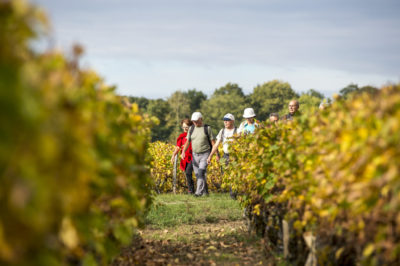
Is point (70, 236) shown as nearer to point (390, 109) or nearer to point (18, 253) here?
point (18, 253)

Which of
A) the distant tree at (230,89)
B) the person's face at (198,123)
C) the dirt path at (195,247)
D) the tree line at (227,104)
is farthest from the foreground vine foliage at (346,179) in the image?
the distant tree at (230,89)

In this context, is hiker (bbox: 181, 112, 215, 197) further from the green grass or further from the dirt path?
the dirt path

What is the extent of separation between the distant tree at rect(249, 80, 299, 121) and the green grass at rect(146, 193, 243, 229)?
90.1m

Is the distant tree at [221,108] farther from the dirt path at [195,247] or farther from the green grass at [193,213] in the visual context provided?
the dirt path at [195,247]

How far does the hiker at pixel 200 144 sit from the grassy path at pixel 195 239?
1.46 metres

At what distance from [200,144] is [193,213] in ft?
10.1

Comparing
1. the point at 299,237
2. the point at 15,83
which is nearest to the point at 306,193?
the point at 299,237

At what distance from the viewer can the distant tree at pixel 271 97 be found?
332 feet

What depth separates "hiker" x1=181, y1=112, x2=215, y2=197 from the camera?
42.4 ft

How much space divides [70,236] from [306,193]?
2.64m

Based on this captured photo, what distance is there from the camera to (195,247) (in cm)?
741

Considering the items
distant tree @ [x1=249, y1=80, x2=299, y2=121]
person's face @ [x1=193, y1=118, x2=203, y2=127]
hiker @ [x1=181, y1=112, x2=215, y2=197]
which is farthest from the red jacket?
distant tree @ [x1=249, y1=80, x2=299, y2=121]

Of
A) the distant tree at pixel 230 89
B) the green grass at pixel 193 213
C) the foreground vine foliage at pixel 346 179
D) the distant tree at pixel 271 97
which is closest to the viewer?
the foreground vine foliage at pixel 346 179

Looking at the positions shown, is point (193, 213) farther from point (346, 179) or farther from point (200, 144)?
point (346, 179)
